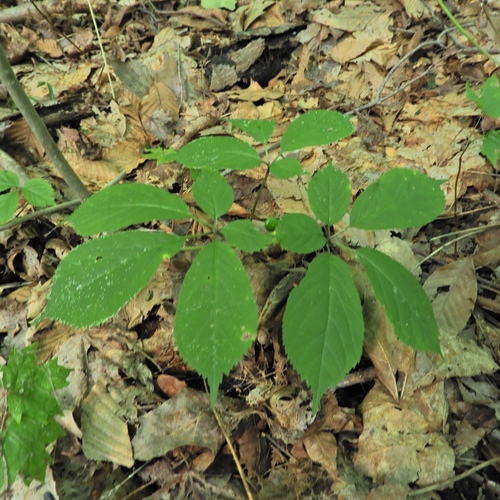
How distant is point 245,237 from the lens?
1191mm

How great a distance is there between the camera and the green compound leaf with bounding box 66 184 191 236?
123cm

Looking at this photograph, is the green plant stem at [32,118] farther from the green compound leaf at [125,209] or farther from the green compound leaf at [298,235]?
the green compound leaf at [298,235]

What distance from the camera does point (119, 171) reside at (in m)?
2.28

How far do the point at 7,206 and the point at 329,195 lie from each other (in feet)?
4.52

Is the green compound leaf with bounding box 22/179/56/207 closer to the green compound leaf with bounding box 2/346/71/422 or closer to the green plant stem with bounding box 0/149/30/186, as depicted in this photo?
the green plant stem with bounding box 0/149/30/186

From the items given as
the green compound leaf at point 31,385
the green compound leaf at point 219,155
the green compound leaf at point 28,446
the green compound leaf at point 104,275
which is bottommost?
the green compound leaf at point 28,446

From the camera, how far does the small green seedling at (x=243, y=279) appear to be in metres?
1.03

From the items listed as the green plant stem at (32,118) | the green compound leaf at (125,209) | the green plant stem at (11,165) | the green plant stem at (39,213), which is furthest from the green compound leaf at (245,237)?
the green plant stem at (11,165)

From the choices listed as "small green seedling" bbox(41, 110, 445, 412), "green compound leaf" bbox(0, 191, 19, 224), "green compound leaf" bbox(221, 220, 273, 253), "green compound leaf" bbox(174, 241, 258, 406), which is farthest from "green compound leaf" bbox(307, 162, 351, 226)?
"green compound leaf" bbox(0, 191, 19, 224)

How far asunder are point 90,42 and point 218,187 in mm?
2771

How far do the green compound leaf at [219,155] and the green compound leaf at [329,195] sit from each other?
0.24m

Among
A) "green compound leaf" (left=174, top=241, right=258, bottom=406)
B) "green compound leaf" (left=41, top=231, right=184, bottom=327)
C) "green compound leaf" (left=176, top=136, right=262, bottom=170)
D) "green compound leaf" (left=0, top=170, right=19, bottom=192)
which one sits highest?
"green compound leaf" (left=176, top=136, right=262, bottom=170)

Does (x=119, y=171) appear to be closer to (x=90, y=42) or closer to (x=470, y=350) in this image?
(x=90, y=42)

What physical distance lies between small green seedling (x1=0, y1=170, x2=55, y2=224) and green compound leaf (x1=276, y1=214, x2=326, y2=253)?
1.11m
